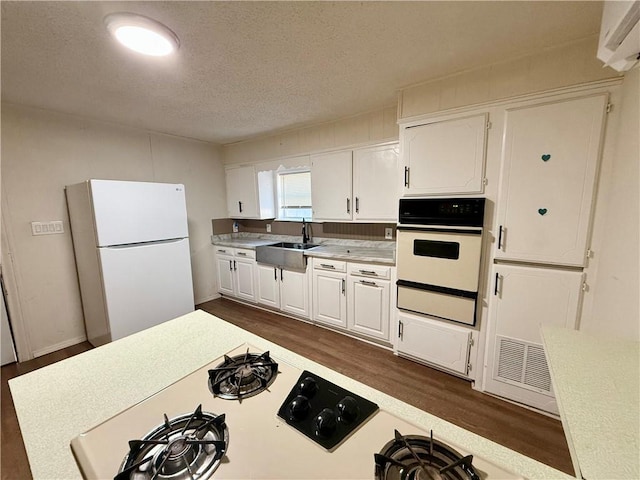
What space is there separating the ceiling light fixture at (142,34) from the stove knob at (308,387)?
1.86 m

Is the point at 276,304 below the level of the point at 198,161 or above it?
below

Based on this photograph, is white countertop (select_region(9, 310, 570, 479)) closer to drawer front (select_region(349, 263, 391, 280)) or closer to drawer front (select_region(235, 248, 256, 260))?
drawer front (select_region(349, 263, 391, 280))

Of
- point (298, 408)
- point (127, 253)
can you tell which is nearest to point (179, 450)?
point (298, 408)

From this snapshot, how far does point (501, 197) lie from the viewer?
1.87 m

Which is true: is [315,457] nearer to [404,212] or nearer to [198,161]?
[404,212]

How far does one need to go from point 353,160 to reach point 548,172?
1.66 metres

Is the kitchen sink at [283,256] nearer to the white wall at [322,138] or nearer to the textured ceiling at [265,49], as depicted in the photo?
the white wall at [322,138]

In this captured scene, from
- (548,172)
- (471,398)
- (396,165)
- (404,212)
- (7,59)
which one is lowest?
(471,398)

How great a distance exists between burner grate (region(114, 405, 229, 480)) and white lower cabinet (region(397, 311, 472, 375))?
203cm

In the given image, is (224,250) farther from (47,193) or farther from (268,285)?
(47,193)

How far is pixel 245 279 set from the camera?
375 centimetres

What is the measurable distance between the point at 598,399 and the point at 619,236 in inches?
47.0

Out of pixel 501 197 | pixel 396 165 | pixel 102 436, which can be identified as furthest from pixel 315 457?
pixel 396 165

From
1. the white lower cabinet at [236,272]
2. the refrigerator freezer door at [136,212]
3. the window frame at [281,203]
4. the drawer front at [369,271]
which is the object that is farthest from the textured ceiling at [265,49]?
the white lower cabinet at [236,272]
